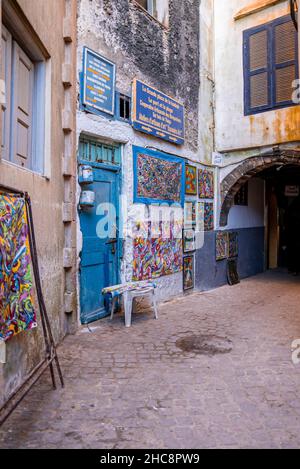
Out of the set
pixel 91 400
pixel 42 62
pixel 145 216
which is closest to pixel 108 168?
pixel 145 216

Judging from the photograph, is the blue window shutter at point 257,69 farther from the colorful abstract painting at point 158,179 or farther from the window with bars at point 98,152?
the window with bars at point 98,152

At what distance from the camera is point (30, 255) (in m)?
2.90

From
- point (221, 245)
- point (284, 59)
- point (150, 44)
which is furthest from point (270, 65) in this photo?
point (221, 245)

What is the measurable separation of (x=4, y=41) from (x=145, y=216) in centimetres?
336

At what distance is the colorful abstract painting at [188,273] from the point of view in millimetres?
6980

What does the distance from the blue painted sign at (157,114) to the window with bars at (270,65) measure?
1.80 meters

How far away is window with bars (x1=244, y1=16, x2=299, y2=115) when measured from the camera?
699 centimetres

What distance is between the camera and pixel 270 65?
285 inches

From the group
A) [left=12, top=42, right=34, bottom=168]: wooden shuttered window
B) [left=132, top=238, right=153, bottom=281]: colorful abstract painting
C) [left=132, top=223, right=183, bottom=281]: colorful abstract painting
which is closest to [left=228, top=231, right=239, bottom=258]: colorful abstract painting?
[left=132, top=223, right=183, bottom=281]: colorful abstract painting

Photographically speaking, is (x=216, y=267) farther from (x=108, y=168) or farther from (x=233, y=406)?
(x=233, y=406)

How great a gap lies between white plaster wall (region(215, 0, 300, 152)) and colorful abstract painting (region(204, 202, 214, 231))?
129cm

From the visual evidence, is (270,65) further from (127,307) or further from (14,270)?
(14,270)

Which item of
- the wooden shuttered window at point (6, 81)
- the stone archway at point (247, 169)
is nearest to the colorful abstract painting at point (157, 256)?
the stone archway at point (247, 169)

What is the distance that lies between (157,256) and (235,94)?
4113 mm
